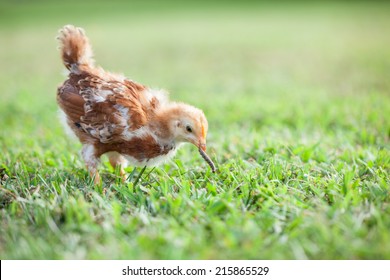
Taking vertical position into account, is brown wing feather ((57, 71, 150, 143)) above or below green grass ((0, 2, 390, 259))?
above

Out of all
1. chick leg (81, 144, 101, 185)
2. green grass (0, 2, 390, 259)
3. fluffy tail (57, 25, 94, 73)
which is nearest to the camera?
green grass (0, 2, 390, 259)

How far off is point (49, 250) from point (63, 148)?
209 centimetres

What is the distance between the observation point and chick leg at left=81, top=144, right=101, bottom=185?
3.40 m

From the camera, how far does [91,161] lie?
3.44 m

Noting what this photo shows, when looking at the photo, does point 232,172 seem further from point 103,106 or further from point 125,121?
point 103,106

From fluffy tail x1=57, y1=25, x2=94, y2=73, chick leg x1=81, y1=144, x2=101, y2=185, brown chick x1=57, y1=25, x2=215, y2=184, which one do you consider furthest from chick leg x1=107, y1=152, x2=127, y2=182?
fluffy tail x1=57, y1=25, x2=94, y2=73

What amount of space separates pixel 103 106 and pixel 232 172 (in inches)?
43.3

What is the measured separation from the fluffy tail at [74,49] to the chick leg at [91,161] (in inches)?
29.2

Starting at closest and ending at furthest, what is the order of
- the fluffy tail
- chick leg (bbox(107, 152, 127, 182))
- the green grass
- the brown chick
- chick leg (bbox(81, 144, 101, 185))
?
the green grass → the brown chick → chick leg (bbox(81, 144, 101, 185)) → chick leg (bbox(107, 152, 127, 182)) → the fluffy tail

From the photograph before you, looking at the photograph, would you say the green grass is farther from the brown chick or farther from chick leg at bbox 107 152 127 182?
the brown chick

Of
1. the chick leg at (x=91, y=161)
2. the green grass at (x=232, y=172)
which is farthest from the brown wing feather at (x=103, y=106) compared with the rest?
the green grass at (x=232, y=172)

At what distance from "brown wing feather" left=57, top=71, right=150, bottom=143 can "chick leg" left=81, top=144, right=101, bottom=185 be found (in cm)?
12

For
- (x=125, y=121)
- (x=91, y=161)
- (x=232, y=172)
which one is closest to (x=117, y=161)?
(x=91, y=161)

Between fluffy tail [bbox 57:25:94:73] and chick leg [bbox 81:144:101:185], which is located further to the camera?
fluffy tail [bbox 57:25:94:73]
